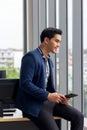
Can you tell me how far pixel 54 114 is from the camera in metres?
2.92

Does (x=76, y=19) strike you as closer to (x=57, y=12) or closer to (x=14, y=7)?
(x=57, y=12)

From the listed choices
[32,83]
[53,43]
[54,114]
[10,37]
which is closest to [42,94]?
[32,83]

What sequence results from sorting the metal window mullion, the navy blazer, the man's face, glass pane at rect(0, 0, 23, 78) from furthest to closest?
1. glass pane at rect(0, 0, 23, 78)
2. the metal window mullion
3. the man's face
4. the navy blazer

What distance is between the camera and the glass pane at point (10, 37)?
18.4 feet

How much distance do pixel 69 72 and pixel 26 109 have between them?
1321 mm

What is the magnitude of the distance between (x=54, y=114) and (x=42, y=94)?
358 mm

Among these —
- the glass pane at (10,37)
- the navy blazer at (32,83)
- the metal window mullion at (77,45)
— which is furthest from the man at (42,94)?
the glass pane at (10,37)

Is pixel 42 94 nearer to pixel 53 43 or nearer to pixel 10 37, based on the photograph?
pixel 53 43

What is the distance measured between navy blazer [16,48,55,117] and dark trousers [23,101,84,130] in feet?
0.20

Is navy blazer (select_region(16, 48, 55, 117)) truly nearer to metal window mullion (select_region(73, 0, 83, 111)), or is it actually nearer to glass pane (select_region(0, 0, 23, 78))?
metal window mullion (select_region(73, 0, 83, 111))

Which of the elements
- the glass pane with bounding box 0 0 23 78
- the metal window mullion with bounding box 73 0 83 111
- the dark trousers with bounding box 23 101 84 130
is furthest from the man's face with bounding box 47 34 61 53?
the glass pane with bounding box 0 0 23 78

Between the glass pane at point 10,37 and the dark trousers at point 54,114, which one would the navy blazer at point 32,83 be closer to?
the dark trousers at point 54,114

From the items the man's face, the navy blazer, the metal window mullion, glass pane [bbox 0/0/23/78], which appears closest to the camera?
the navy blazer

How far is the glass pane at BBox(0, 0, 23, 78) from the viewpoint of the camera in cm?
561
